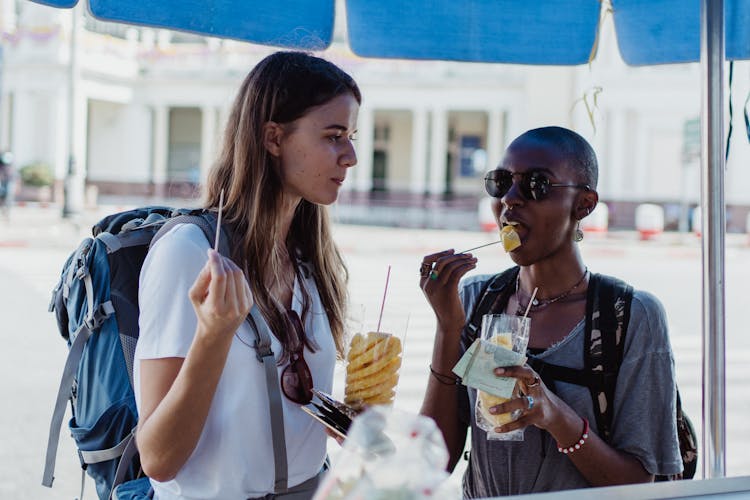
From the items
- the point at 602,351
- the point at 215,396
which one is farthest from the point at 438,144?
the point at 215,396

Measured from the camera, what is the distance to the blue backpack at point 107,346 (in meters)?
2.40

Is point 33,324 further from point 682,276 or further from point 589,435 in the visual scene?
point 682,276

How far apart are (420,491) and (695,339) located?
1015cm

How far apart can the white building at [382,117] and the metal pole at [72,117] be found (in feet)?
43.7

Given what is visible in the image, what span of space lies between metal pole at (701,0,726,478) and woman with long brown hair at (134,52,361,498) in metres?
1.23

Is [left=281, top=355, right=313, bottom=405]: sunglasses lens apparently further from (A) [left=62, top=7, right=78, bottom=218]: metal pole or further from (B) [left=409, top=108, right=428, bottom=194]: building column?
(B) [left=409, top=108, right=428, bottom=194]: building column

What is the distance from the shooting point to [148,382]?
2012mm

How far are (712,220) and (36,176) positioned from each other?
37.6m

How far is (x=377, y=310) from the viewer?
6.74 metres

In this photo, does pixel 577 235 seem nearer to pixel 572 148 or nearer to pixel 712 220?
pixel 572 148

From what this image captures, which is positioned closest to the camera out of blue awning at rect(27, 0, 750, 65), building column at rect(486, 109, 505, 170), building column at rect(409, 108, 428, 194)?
blue awning at rect(27, 0, 750, 65)

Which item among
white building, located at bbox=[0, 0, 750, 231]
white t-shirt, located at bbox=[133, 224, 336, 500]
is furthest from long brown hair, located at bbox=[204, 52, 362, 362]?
white building, located at bbox=[0, 0, 750, 231]

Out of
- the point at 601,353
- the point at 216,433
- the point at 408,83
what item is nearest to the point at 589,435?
the point at 601,353

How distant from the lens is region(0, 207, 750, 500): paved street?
6031 millimetres
